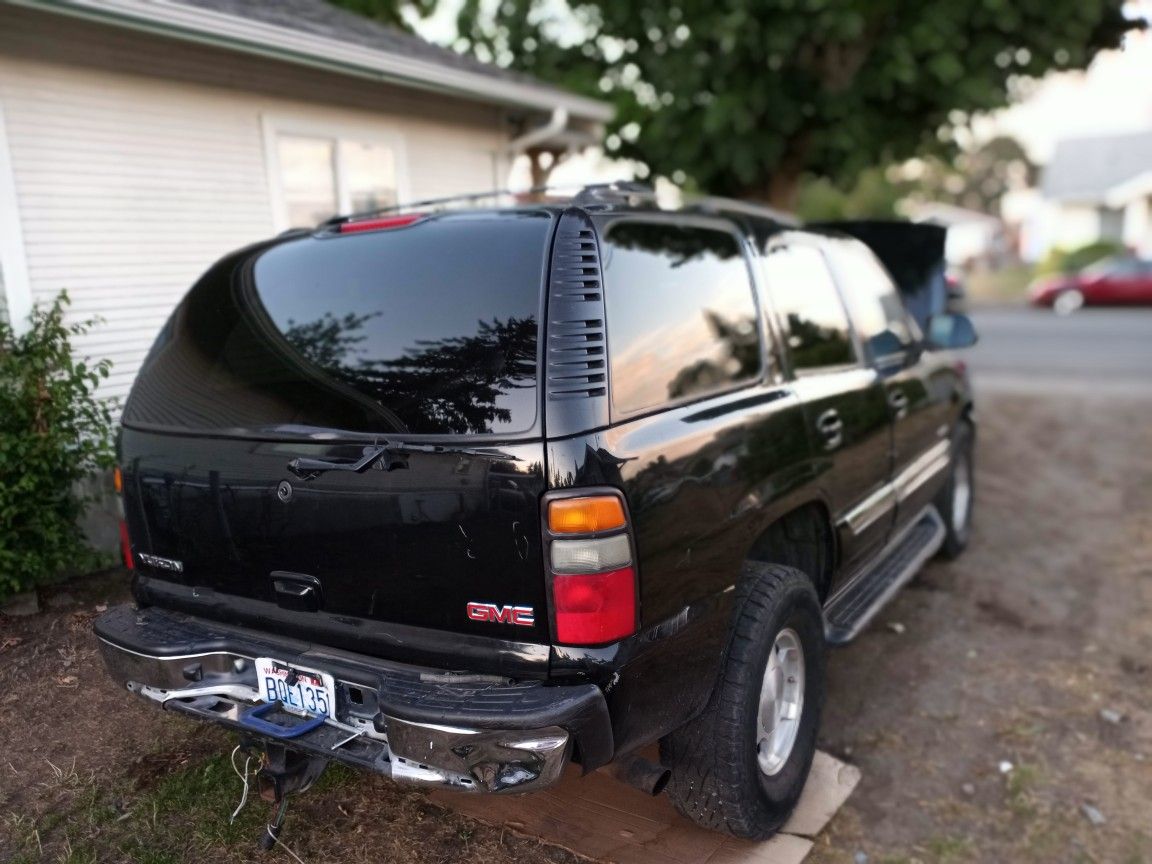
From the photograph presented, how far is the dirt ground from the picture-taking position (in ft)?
9.54

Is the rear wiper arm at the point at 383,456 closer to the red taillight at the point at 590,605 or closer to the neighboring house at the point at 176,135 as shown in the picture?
the red taillight at the point at 590,605

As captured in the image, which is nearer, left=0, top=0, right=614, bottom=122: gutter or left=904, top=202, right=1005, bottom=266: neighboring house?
left=0, top=0, right=614, bottom=122: gutter

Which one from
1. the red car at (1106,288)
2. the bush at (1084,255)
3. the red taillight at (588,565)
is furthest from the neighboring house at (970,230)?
the red taillight at (588,565)

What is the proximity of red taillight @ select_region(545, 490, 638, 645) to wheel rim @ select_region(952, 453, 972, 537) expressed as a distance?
3800 mm

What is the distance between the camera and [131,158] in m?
5.82

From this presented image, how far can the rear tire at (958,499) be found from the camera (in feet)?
17.4

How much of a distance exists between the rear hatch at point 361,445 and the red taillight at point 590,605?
0.19 feet

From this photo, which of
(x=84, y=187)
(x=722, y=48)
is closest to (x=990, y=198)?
(x=722, y=48)

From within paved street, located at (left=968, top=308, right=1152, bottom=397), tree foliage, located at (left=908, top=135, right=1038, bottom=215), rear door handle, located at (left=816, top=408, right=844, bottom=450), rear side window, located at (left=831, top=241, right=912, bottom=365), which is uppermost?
tree foliage, located at (left=908, top=135, right=1038, bottom=215)

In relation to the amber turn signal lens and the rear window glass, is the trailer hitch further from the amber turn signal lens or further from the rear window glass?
the amber turn signal lens

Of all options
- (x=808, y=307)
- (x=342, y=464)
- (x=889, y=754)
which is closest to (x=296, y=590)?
(x=342, y=464)

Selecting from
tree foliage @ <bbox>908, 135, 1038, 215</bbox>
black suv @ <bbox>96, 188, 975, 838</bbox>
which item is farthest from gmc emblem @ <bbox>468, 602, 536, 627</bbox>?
tree foliage @ <bbox>908, 135, 1038, 215</bbox>

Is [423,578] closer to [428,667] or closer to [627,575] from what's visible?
[428,667]

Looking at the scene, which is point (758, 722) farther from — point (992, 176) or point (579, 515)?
point (992, 176)
